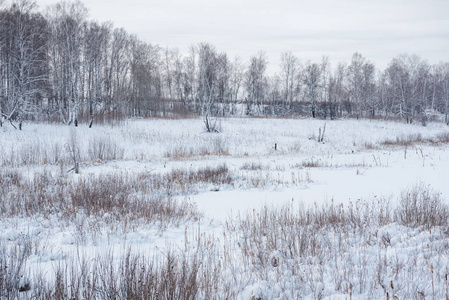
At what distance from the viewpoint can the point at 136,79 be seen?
41500 mm

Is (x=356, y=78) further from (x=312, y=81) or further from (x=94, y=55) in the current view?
(x=94, y=55)

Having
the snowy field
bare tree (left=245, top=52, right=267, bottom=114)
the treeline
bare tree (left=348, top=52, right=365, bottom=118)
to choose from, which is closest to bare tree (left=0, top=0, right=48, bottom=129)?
the treeline

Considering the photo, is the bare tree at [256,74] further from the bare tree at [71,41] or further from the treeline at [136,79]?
the bare tree at [71,41]

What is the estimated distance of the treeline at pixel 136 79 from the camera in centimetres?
2378

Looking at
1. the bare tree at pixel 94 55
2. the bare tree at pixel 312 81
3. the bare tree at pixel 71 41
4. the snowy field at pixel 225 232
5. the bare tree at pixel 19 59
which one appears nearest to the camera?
the snowy field at pixel 225 232

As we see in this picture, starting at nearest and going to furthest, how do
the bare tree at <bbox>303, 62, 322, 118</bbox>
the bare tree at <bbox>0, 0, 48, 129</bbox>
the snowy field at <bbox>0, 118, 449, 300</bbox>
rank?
1. the snowy field at <bbox>0, 118, 449, 300</bbox>
2. the bare tree at <bbox>0, 0, 48, 129</bbox>
3. the bare tree at <bbox>303, 62, 322, 118</bbox>

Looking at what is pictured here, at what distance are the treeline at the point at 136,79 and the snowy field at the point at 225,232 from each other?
41.0 ft

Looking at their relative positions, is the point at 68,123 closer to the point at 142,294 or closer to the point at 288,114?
the point at 142,294

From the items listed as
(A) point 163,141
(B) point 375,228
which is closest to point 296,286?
(B) point 375,228

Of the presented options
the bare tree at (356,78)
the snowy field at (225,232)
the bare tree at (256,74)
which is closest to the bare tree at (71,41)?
the snowy field at (225,232)

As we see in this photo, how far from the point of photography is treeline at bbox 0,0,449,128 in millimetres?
23781

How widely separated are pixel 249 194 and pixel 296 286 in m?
6.31

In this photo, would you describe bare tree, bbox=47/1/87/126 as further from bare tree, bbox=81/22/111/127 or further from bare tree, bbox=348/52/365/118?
bare tree, bbox=348/52/365/118

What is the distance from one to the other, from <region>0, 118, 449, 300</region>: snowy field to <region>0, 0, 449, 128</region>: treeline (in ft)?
41.0
